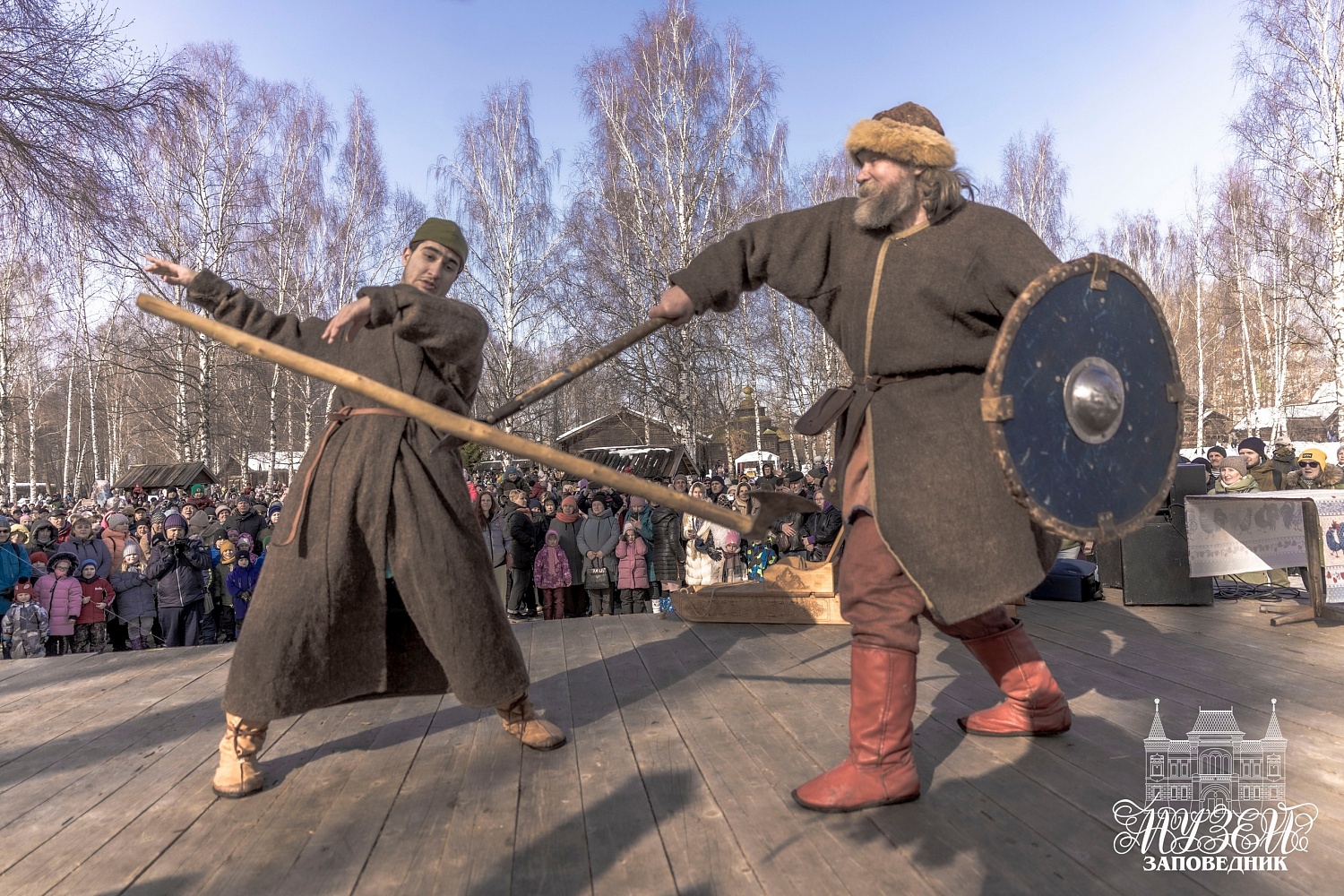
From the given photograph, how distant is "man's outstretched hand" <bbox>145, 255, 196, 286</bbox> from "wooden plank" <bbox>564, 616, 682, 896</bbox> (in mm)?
1680

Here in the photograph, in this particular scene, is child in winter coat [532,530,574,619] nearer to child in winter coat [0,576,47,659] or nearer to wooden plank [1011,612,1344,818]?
child in winter coat [0,576,47,659]

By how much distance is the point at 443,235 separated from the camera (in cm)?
269

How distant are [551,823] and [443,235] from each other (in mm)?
1687

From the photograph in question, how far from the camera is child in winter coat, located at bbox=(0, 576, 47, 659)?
594 centimetres

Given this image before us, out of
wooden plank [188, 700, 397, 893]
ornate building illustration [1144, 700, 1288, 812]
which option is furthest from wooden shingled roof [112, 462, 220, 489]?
ornate building illustration [1144, 700, 1288, 812]

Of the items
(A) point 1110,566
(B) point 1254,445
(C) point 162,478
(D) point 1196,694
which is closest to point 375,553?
(D) point 1196,694

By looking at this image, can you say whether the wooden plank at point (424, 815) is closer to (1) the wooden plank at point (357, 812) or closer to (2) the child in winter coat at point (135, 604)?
(1) the wooden plank at point (357, 812)

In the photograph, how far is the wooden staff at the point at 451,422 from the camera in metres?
2.00

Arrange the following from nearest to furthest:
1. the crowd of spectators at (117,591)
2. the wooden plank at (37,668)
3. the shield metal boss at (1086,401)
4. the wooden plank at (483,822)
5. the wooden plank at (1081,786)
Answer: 1. the wooden plank at (1081,786)
2. the wooden plank at (483,822)
3. the shield metal boss at (1086,401)
4. the wooden plank at (37,668)
5. the crowd of spectators at (117,591)

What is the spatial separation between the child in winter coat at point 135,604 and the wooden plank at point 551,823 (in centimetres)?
482

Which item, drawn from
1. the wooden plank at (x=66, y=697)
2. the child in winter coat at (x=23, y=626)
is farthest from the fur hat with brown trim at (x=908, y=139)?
the child in winter coat at (x=23, y=626)

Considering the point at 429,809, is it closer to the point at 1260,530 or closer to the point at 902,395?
the point at 902,395

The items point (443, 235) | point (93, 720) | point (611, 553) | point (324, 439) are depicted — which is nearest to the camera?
point (324, 439)

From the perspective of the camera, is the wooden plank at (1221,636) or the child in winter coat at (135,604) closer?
the wooden plank at (1221,636)
